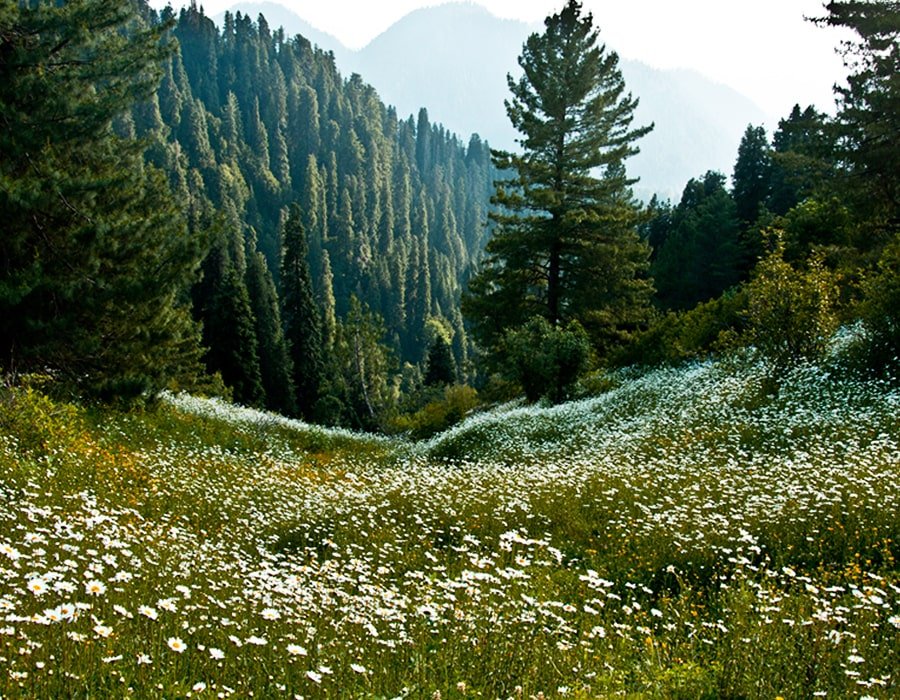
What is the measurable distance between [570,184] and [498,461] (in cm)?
1637

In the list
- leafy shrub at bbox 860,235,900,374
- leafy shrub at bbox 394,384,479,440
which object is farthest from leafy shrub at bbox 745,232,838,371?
leafy shrub at bbox 394,384,479,440

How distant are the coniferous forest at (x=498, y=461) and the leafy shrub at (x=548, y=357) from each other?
110mm

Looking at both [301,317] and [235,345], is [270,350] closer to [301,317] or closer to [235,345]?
[301,317]

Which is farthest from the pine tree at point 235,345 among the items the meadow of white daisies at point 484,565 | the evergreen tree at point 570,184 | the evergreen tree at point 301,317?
the meadow of white daisies at point 484,565

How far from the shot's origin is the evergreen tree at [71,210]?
37.0 ft

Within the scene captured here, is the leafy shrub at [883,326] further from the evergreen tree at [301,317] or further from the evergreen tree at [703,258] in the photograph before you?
the evergreen tree at [301,317]

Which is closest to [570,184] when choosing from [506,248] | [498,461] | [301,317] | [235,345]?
[506,248]

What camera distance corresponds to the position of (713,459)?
10234 mm

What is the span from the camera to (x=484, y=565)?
5.82 m

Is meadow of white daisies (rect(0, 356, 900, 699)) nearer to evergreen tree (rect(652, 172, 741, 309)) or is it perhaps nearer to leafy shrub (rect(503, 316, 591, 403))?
leafy shrub (rect(503, 316, 591, 403))

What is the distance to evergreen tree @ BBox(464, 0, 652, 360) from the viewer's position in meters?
26.6

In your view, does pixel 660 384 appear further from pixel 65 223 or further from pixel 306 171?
pixel 306 171

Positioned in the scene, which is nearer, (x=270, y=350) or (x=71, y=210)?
(x=71, y=210)

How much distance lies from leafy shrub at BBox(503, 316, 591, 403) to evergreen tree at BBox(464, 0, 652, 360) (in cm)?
473
